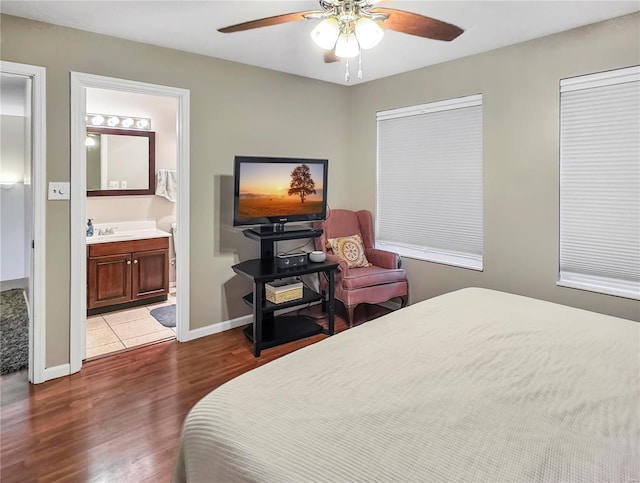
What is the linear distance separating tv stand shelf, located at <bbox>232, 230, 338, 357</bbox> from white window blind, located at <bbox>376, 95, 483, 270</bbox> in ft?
3.14

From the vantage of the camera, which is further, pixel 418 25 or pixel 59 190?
pixel 59 190

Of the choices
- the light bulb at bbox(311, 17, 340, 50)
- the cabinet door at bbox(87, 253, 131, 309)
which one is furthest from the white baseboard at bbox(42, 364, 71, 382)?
the light bulb at bbox(311, 17, 340, 50)

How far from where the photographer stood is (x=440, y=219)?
3830mm

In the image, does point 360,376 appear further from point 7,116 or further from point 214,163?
point 7,116

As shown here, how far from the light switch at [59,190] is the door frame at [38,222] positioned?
4cm

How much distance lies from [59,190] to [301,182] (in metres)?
1.87

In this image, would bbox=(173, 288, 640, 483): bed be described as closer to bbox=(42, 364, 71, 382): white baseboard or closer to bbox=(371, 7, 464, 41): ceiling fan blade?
bbox=(371, 7, 464, 41): ceiling fan blade

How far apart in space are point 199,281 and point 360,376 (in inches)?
94.5

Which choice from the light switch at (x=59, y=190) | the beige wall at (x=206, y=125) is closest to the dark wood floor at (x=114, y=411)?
the beige wall at (x=206, y=125)

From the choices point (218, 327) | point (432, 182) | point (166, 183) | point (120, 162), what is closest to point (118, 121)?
point (120, 162)

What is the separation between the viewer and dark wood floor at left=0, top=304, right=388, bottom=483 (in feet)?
6.35

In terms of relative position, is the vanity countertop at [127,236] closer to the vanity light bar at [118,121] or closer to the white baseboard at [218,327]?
the vanity light bar at [118,121]

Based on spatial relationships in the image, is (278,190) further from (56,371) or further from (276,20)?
(56,371)

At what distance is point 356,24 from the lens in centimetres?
191
